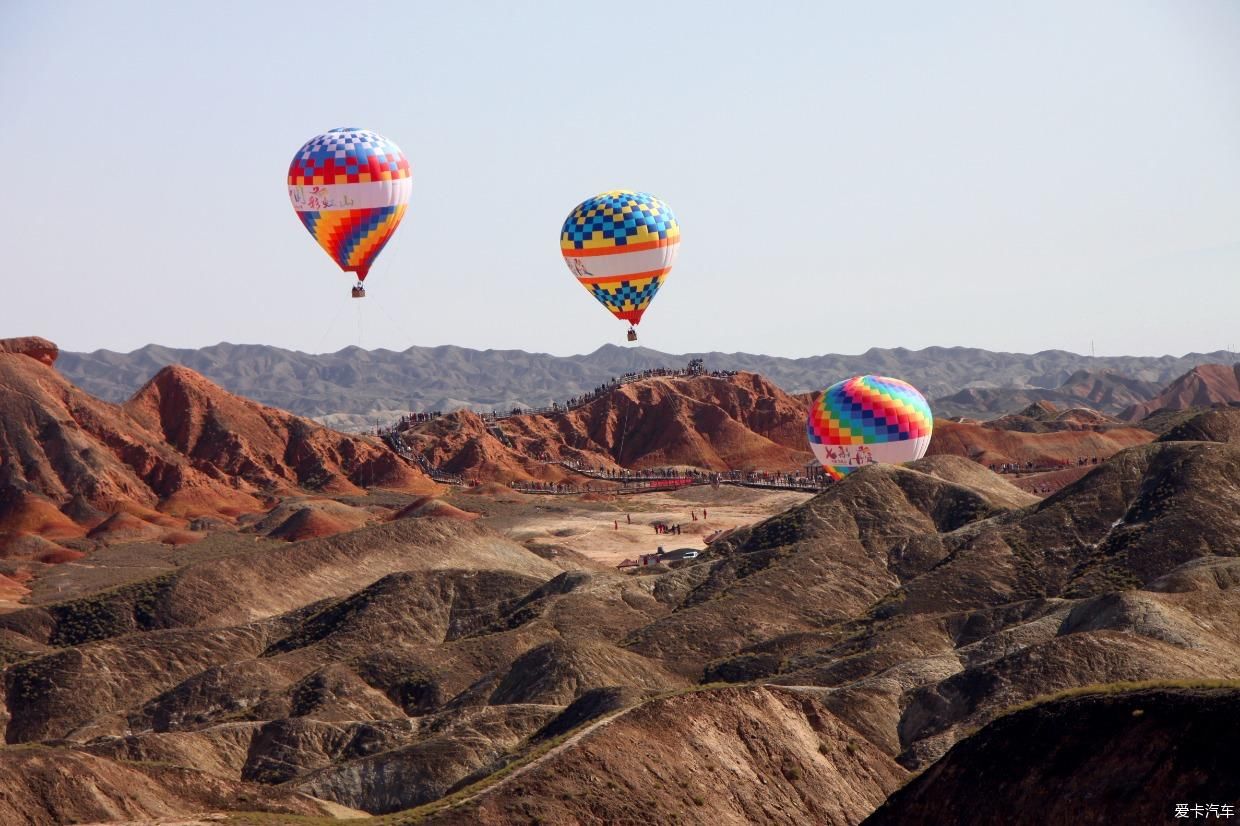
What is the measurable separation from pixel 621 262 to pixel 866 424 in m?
17.5

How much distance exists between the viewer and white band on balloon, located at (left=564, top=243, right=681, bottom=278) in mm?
108250

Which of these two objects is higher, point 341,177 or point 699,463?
point 341,177

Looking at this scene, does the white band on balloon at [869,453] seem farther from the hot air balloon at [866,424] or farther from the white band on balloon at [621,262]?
the white band on balloon at [621,262]

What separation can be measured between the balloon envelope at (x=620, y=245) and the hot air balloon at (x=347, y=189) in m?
10.9

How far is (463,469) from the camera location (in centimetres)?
17562

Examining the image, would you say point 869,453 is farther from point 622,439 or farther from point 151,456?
point 622,439

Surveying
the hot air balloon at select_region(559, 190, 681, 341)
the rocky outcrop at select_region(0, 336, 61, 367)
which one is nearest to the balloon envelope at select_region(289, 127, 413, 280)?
the hot air balloon at select_region(559, 190, 681, 341)

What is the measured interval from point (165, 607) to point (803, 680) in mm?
40365

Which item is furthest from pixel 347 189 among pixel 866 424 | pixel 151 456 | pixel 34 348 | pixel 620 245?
pixel 34 348

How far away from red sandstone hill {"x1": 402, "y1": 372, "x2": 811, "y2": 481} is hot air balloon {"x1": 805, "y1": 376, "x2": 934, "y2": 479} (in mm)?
70379

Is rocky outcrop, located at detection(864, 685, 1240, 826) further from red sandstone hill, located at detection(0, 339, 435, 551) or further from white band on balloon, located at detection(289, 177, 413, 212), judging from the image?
red sandstone hill, located at detection(0, 339, 435, 551)

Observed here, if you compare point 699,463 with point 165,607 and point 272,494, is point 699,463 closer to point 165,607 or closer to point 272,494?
point 272,494

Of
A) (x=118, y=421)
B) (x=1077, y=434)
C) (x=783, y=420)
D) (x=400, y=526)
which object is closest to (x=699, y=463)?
(x=783, y=420)

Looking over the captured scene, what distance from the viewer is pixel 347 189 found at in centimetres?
10688
